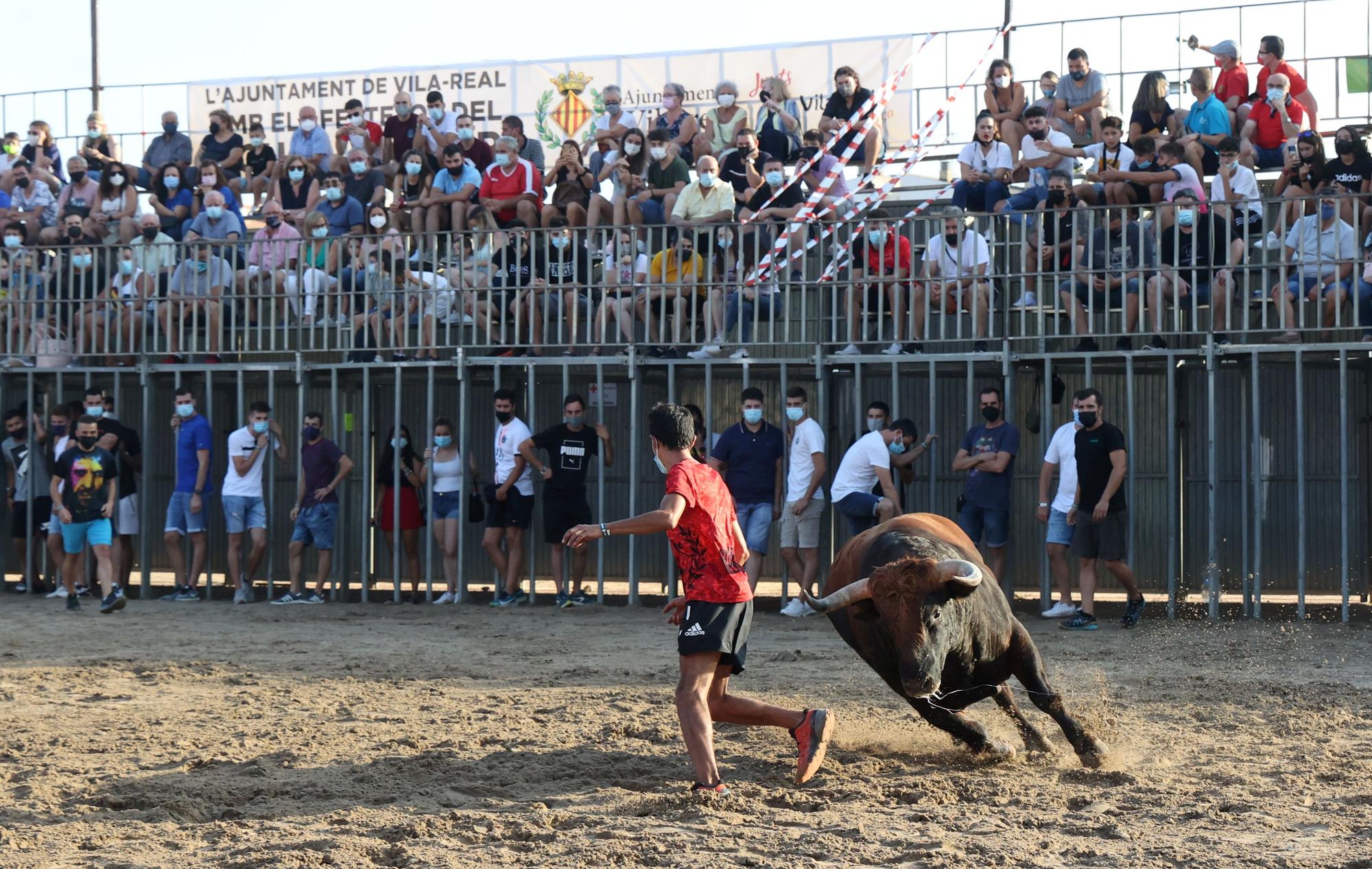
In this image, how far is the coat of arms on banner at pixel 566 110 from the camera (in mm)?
20766

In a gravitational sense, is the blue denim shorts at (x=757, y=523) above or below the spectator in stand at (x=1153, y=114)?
below

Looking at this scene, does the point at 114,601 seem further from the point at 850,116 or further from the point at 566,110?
the point at 850,116

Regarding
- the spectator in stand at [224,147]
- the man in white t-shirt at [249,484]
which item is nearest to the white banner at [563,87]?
the spectator in stand at [224,147]

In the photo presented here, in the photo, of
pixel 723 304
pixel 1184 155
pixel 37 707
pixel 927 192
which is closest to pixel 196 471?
pixel 723 304

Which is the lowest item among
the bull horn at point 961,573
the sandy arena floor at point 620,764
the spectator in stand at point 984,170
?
the sandy arena floor at point 620,764

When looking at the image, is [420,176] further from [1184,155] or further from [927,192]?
[1184,155]

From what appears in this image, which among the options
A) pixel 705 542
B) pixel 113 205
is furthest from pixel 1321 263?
pixel 113 205

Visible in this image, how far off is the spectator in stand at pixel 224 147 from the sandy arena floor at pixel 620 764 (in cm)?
885

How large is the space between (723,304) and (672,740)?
7.62 meters

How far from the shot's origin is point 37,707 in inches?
390

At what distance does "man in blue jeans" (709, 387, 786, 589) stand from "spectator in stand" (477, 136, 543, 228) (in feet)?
12.4

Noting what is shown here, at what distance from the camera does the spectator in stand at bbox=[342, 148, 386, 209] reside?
18.5 m

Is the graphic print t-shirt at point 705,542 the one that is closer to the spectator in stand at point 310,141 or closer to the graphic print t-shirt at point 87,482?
the graphic print t-shirt at point 87,482

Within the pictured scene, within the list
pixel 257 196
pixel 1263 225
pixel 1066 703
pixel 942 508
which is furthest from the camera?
pixel 257 196
